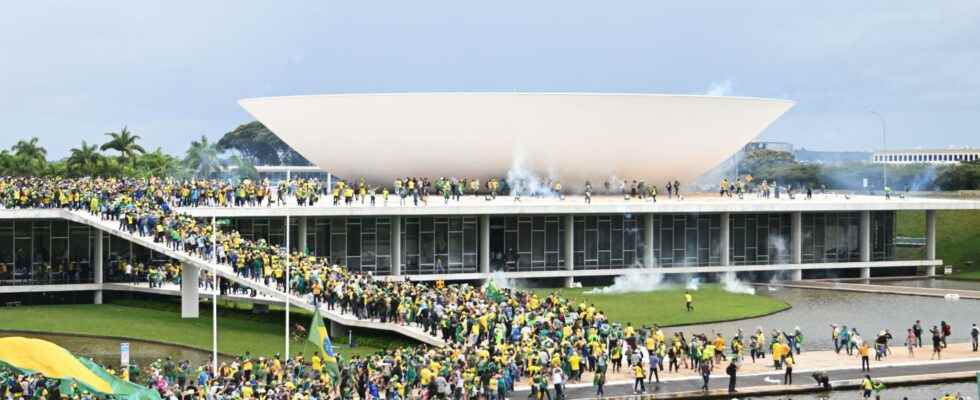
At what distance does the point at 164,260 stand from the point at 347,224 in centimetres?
648

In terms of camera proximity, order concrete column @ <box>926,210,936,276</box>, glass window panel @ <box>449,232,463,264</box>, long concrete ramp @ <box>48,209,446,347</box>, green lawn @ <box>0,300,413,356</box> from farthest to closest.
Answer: concrete column @ <box>926,210,936,276</box> → glass window panel @ <box>449,232,463,264</box> → green lawn @ <box>0,300,413,356</box> → long concrete ramp @ <box>48,209,446,347</box>

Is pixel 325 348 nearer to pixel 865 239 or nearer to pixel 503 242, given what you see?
pixel 503 242

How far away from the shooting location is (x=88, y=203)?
4712 centimetres

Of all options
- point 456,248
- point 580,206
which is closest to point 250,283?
point 456,248

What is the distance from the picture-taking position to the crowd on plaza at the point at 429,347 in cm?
2941

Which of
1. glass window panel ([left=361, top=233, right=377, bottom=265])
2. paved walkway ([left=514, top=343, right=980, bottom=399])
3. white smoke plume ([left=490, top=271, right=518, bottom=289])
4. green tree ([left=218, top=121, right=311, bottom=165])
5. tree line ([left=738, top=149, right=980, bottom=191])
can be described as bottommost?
paved walkway ([left=514, top=343, right=980, bottom=399])

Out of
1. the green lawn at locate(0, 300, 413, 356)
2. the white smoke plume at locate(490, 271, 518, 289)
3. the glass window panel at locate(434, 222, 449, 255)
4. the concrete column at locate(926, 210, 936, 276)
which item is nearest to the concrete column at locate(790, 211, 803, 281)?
the concrete column at locate(926, 210, 936, 276)

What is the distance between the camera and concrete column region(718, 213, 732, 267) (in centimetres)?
5828

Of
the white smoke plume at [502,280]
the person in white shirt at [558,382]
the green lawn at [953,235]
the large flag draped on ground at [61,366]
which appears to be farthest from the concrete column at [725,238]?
the large flag draped on ground at [61,366]

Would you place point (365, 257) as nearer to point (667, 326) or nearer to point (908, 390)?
point (667, 326)

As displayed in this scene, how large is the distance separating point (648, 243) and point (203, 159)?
190 feet

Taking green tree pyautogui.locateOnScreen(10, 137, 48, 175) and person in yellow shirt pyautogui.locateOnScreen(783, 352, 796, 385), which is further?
green tree pyautogui.locateOnScreen(10, 137, 48, 175)

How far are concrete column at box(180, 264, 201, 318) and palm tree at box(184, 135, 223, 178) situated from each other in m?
61.3

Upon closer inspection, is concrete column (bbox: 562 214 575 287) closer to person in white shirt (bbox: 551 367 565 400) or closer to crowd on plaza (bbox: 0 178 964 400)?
crowd on plaza (bbox: 0 178 964 400)
